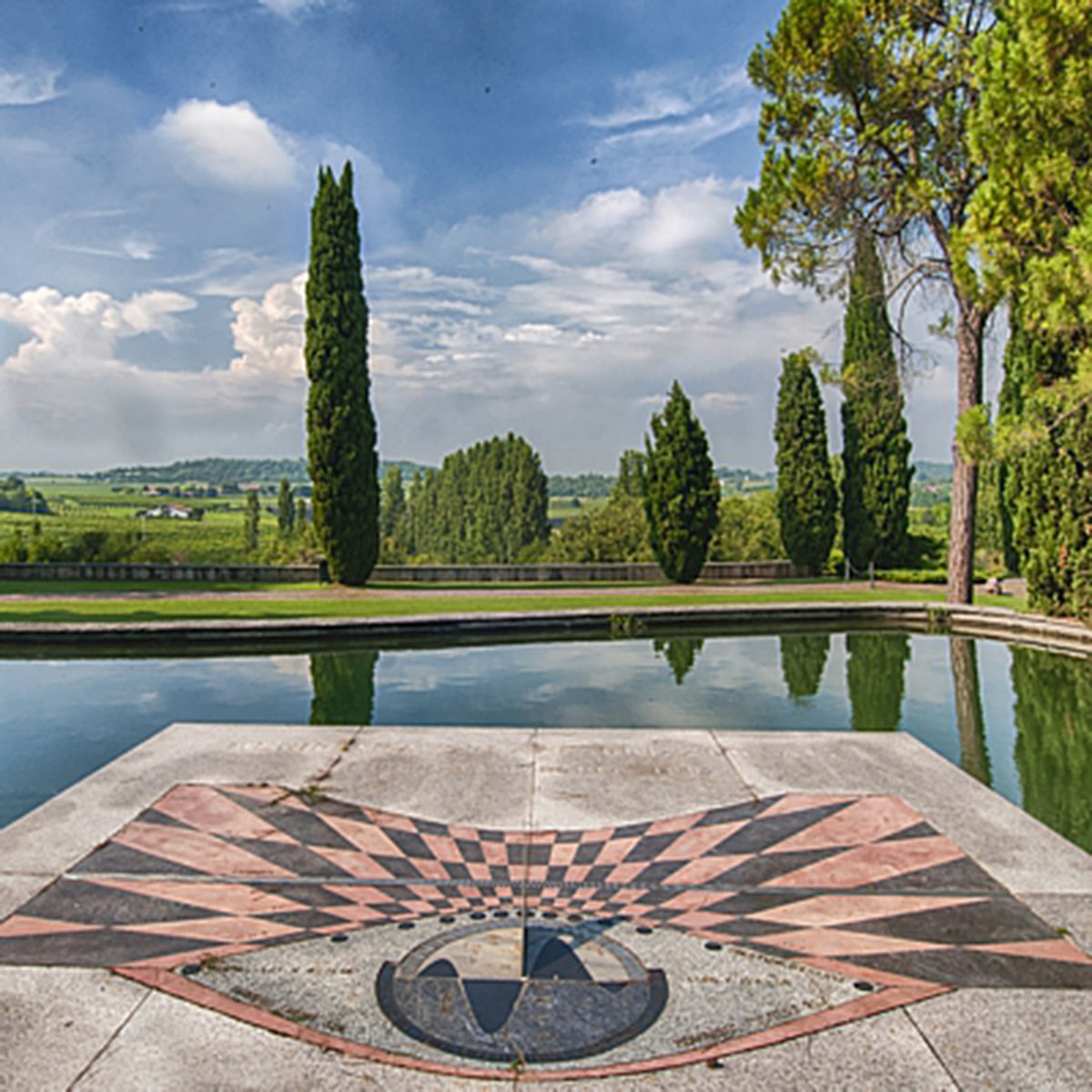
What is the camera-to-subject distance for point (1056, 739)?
25.0ft

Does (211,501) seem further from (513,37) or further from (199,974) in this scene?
(199,974)

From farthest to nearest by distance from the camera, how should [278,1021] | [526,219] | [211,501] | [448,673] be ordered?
[211,501] < [526,219] < [448,673] < [278,1021]

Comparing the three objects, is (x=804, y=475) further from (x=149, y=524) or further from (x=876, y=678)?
(x=149, y=524)

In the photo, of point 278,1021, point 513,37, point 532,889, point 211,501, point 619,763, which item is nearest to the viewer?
point 278,1021

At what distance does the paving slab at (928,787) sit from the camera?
417 centimetres

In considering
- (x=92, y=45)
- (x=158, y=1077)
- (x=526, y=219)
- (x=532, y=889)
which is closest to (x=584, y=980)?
(x=532, y=889)

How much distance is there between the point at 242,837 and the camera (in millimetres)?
4488

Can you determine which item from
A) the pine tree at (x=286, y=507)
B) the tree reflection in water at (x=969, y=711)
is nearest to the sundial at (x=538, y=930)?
the tree reflection in water at (x=969, y=711)

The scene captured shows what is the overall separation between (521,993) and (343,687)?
689 centimetres

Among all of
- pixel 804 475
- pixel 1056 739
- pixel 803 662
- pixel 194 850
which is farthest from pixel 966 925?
pixel 804 475

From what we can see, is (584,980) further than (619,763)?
No

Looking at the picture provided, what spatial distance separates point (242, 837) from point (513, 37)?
44.6 feet

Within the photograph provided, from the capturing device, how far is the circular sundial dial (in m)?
2.73

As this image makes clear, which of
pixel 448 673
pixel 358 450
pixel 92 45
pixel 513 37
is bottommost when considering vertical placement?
pixel 448 673
